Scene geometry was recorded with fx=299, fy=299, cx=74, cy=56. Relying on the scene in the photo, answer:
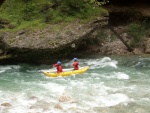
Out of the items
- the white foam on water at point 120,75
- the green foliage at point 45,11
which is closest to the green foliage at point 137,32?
the green foliage at point 45,11

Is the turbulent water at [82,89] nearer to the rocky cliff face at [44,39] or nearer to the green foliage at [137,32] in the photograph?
the rocky cliff face at [44,39]

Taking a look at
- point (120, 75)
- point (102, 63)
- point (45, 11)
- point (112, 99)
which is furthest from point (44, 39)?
point (112, 99)

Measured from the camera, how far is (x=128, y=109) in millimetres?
12383

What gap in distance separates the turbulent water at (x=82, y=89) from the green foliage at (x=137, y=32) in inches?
104

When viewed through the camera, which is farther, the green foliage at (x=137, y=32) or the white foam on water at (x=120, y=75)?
the green foliage at (x=137, y=32)

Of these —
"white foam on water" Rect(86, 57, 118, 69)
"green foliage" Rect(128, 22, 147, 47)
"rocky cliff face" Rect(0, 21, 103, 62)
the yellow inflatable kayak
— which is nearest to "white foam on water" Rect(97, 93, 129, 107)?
the yellow inflatable kayak

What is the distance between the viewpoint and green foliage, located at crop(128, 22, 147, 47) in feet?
74.7

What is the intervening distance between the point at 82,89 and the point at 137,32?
32.6 ft

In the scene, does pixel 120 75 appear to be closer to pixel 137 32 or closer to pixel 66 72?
pixel 66 72

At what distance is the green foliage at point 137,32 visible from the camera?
2277cm

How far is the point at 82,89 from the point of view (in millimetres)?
14922

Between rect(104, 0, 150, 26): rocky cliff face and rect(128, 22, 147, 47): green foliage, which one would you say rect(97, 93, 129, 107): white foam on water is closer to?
rect(128, 22, 147, 47): green foliage

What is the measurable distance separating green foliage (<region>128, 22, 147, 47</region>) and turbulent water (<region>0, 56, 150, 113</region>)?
2643mm

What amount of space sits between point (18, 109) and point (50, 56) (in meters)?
8.46
